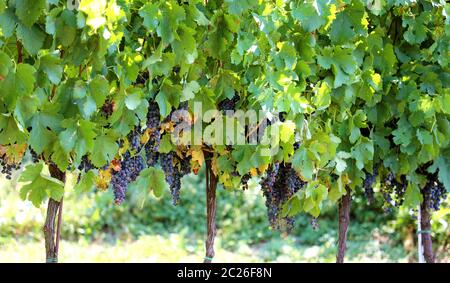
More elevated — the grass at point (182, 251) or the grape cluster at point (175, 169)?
the grass at point (182, 251)

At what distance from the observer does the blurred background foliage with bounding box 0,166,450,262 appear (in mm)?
6430

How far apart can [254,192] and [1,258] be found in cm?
234

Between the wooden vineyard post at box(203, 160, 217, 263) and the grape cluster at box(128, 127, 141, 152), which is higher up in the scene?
the grape cluster at box(128, 127, 141, 152)

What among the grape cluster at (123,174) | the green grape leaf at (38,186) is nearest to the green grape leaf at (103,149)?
the green grape leaf at (38,186)

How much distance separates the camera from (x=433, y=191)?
3.17 meters

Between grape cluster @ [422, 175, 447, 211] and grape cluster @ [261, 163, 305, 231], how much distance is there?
608 mm

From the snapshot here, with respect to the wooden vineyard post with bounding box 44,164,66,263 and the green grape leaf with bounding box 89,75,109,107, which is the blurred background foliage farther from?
the green grape leaf with bounding box 89,75,109,107

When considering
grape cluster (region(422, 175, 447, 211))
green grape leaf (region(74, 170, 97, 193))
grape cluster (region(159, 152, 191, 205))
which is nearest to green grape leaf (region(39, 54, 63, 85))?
green grape leaf (region(74, 170, 97, 193))

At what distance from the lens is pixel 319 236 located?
22.8ft

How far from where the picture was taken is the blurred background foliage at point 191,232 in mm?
6430

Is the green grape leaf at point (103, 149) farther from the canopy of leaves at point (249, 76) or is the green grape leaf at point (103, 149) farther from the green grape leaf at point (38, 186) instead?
the green grape leaf at point (38, 186)

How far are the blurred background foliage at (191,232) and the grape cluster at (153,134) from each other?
3.67 meters
